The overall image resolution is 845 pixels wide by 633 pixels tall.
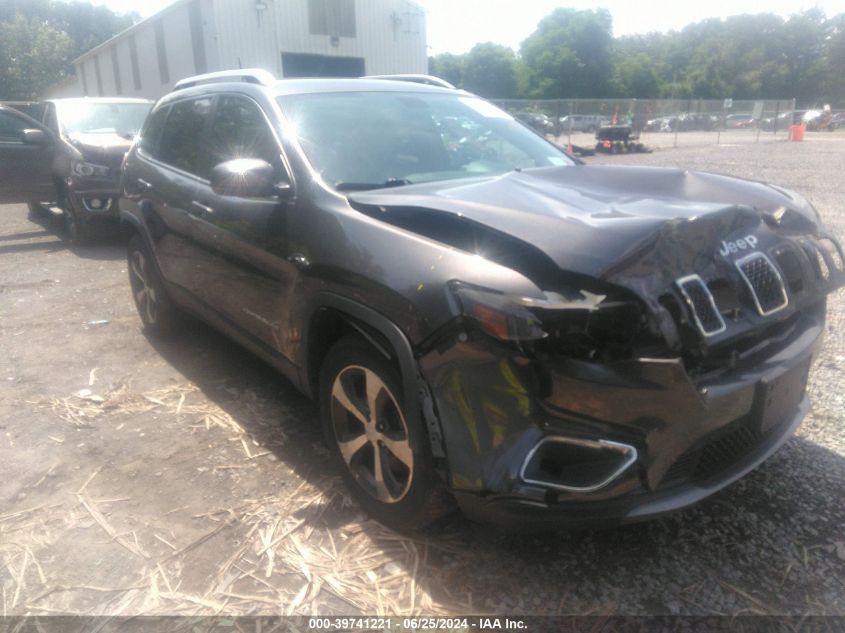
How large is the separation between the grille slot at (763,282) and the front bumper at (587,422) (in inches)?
7.1

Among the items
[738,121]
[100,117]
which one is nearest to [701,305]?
[100,117]

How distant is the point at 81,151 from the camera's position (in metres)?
8.27

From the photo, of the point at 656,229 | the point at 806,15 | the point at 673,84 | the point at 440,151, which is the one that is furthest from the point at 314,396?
the point at 806,15

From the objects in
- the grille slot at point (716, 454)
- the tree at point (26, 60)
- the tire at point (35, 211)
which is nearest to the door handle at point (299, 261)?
the grille slot at point (716, 454)

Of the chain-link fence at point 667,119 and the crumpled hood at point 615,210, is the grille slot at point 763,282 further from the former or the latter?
the chain-link fence at point 667,119

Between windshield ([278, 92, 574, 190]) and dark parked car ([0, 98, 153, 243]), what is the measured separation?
19.6ft

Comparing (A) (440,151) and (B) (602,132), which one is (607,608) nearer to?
(A) (440,151)

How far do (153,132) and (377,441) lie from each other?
3.23m

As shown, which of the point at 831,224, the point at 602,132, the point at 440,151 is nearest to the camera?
the point at 440,151

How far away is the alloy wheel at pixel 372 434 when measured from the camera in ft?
7.93

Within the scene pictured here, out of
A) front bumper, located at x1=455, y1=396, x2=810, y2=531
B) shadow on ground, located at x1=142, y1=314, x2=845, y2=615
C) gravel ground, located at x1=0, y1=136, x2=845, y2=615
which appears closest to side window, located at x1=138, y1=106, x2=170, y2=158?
gravel ground, located at x1=0, y1=136, x2=845, y2=615

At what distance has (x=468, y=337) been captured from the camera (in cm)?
198

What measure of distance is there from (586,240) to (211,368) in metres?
3.11

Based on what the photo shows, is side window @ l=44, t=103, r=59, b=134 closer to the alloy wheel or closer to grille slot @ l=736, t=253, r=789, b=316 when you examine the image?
the alloy wheel
